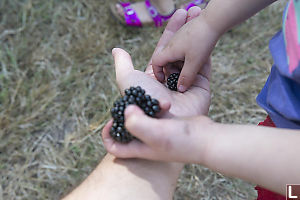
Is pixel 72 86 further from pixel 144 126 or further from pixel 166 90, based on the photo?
pixel 144 126

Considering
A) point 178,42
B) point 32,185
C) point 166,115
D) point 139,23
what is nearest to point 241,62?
point 139,23

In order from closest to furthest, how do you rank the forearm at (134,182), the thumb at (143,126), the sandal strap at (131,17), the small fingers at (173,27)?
the thumb at (143,126), the forearm at (134,182), the small fingers at (173,27), the sandal strap at (131,17)

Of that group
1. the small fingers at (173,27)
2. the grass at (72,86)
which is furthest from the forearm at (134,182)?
the grass at (72,86)

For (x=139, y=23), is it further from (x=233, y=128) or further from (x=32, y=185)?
(x=233, y=128)

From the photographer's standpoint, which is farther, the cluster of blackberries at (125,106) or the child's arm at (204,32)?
the child's arm at (204,32)

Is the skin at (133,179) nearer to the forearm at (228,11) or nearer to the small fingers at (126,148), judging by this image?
the small fingers at (126,148)

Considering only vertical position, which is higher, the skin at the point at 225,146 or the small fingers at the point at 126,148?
the skin at the point at 225,146

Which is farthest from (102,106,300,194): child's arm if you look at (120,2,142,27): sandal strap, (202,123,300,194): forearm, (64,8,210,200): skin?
(120,2,142,27): sandal strap
